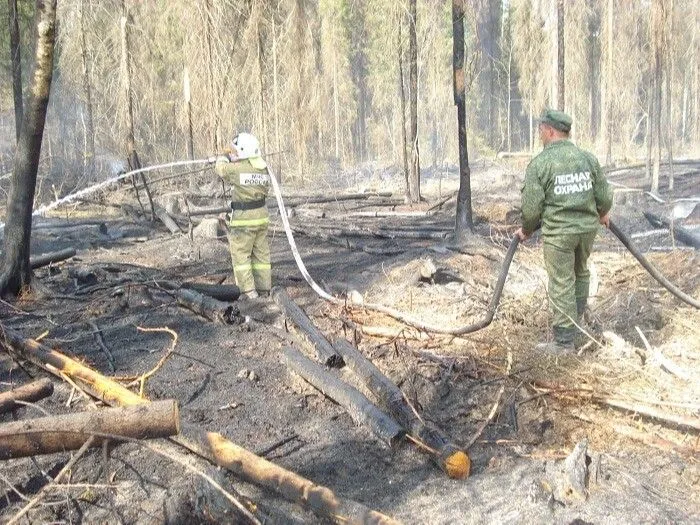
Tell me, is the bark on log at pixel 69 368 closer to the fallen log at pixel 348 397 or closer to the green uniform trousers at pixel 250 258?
the fallen log at pixel 348 397

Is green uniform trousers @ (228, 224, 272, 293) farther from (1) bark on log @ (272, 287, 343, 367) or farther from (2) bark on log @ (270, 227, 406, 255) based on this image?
(2) bark on log @ (270, 227, 406, 255)

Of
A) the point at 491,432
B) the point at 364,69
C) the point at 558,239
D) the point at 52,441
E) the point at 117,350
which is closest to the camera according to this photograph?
the point at 52,441

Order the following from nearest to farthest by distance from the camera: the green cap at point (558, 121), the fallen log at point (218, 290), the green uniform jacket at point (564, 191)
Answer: the green uniform jacket at point (564, 191) < the green cap at point (558, 121) < the fallen log at point (218, 290)

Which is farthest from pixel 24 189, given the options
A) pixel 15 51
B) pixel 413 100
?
pixel 413 100

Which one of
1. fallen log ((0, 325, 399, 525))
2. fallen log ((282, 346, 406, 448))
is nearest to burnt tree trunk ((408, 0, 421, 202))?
fallen log ((282, 346, 406, 448))

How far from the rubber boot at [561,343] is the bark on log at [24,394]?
3590mm

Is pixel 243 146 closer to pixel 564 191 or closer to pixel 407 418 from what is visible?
pixel 564 191

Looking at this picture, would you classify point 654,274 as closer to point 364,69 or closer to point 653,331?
point 653,331

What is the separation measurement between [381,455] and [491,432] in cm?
76

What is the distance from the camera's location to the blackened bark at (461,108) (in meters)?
9.51

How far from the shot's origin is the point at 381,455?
4117 mm

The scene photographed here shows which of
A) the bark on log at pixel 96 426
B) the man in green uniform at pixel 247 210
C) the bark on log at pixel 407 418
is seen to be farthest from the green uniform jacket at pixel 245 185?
the bark on log at pixel 96 426

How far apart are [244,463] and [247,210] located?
4.34m

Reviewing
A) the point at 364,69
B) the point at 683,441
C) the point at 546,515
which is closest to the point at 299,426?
the point at 546,515
